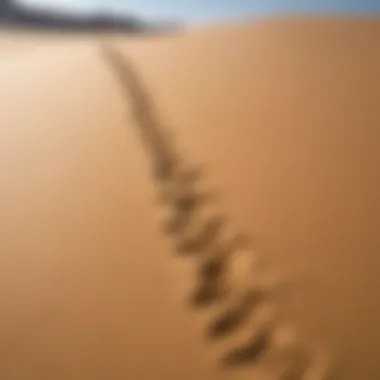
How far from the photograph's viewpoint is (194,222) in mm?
1243

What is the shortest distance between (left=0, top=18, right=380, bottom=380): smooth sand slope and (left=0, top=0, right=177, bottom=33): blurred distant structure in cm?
208

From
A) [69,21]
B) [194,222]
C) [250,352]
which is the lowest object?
[250,352]

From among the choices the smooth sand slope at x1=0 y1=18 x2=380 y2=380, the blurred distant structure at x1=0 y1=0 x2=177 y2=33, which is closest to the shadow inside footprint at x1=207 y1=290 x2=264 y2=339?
the smooth sand slope at x1=0 y1=18 x2=380 y2=380

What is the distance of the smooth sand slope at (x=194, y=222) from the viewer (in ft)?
3.12

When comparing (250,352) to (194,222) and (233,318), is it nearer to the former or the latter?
(233,318)

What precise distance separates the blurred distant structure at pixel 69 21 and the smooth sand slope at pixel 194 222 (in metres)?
2.08

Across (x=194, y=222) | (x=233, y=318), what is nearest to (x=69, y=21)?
(x=194, y=222)

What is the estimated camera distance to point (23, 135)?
5.37 ft

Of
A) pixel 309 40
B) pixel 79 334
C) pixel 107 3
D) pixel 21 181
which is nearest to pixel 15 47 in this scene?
pixel 107 3

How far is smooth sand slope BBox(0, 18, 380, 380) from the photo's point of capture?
0.95 metres

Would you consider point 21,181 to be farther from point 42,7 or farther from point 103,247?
point 42,7

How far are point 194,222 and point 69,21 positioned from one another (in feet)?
11.5

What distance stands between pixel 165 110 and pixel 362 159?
63 centimetres

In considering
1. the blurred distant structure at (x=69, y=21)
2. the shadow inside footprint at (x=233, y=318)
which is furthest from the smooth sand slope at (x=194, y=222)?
the blurred distant structure at (x=69, y=21)
